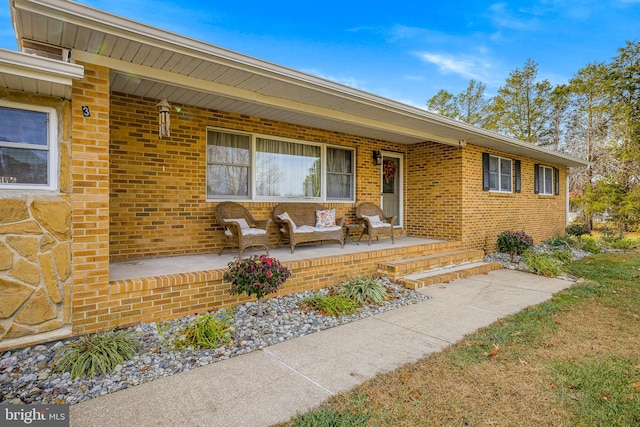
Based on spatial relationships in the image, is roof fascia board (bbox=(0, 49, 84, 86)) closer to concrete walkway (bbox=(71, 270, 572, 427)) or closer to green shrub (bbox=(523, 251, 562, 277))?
concrete walkway (bbox=(71, 270, 572, 427))

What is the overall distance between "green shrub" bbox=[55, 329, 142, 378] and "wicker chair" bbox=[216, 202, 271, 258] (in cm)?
200

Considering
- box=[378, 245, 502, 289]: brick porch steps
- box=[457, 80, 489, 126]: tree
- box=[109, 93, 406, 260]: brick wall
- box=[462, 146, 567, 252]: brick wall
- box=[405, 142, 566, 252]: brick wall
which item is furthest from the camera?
box=[457, 80, 489, 126]: tree

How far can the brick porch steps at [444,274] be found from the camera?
5355mm

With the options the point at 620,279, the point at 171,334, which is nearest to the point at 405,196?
the point at 620,279

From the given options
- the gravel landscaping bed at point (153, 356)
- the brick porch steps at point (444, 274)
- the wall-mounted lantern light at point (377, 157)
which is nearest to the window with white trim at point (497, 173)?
the brick porch steps at point (444, 274)

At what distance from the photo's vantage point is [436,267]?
250 inches

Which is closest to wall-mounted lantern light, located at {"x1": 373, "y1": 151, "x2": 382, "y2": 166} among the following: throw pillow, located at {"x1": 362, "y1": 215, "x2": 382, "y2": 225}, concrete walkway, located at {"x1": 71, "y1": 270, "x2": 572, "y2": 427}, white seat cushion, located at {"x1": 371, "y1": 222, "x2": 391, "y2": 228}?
throw pillow, located at {"x1": 362, "y1": 215, "x2": 382, "y2": 225}

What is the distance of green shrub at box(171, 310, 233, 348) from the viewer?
124 inches

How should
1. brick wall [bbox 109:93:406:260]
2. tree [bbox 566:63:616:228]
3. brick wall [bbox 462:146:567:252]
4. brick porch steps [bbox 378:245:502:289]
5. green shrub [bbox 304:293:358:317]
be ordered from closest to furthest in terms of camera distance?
1. green shrub [bbox 304:293:358:317]
2. brick wall [bbox 109:93:406:260]
3. brick porch steps [bbox 378:245:502:289]
4. brick wall [bbox 462:146:567:252]
5. tree [bbox 566:63:616:228]

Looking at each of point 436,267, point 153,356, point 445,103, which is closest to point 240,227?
Answer: point 153,356

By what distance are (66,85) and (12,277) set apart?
1721 millimetres

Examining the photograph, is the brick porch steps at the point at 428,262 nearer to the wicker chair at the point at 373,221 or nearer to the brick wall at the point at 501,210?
the brick wall at the point at 501,210

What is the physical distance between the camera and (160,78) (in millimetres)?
3805

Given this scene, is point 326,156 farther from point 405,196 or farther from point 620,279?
point 620,279
